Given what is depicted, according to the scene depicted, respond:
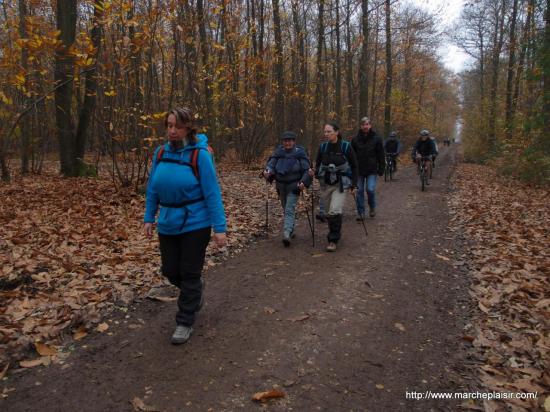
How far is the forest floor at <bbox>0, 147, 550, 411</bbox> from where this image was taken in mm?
3291

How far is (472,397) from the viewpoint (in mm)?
3297

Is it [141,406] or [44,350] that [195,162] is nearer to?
[141,406]

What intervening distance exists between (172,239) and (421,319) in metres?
2.97

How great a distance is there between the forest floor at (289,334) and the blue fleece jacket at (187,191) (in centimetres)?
122

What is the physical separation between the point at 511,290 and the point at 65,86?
1135cm

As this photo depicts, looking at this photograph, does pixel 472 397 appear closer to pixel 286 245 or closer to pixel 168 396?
pixel 168 396

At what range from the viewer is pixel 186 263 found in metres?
3.98

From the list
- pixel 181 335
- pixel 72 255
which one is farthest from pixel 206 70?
pixel 181 335

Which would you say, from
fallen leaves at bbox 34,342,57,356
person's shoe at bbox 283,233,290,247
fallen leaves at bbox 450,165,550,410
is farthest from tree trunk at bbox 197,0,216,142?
fallen leaves at bbox 34,342,57,356

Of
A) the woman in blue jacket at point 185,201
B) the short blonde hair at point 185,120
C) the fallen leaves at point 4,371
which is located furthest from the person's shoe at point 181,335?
the short blonde hair at point 185,120

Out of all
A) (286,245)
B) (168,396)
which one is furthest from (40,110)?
(168,396)

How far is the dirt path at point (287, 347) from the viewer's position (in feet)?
10.6

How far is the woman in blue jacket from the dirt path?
543 millimetres

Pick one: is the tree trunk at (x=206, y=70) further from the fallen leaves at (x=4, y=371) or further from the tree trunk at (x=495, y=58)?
the tree trunk at (x=495, y=58)
